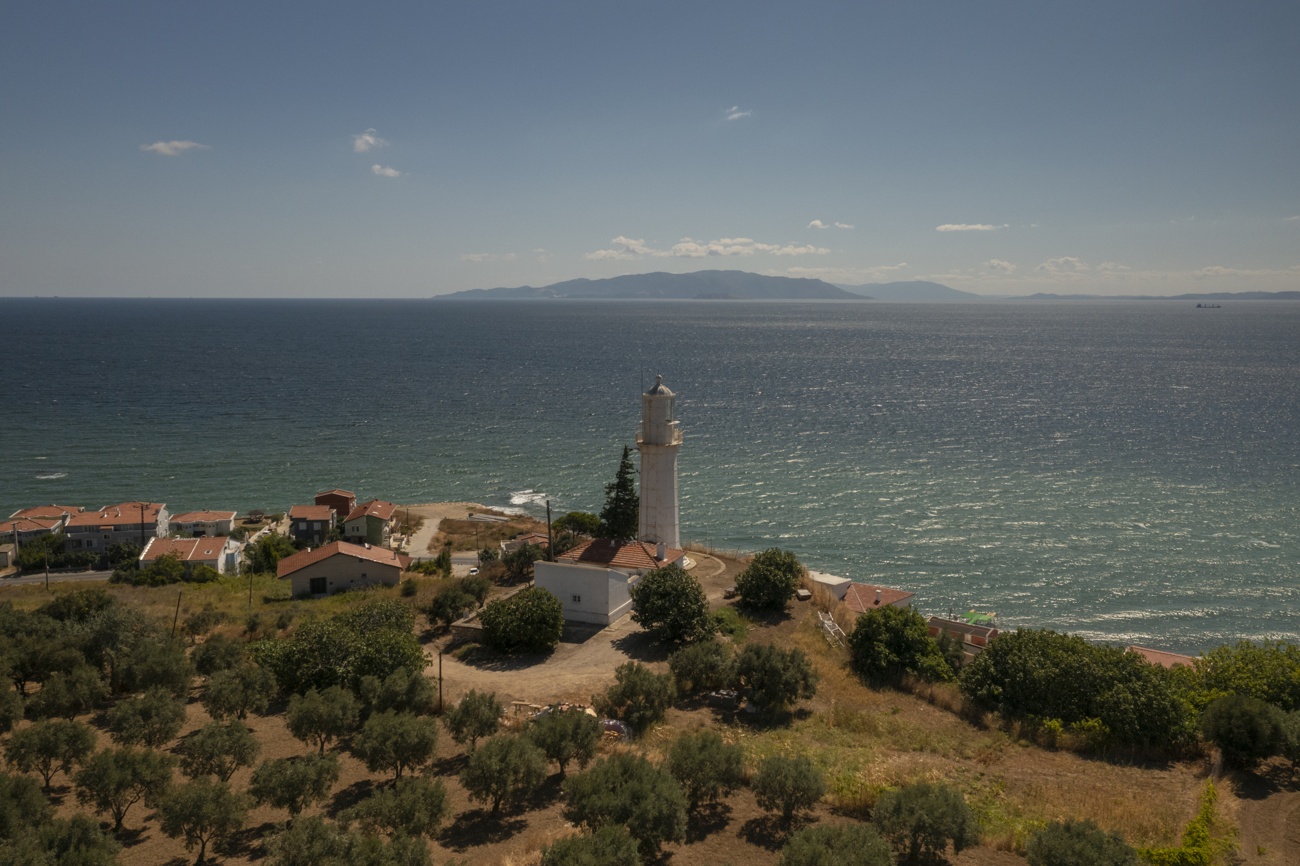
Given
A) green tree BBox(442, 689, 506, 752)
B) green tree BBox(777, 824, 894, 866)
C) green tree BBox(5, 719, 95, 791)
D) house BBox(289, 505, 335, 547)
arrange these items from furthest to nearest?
house BBox(289, 505, 335, 547) → green tree BBox(442, 689, 506, 752) → green tree BBox(5, 719, 95, 791) → green tree BBox(777, 824, 894, 866)

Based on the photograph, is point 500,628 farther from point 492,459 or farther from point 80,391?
point 80,391

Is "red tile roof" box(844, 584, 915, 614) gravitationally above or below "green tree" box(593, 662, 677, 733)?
below

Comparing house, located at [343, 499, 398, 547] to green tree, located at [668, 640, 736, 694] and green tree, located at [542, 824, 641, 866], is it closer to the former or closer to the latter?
green tree, located at [668, 640, 736, 694]

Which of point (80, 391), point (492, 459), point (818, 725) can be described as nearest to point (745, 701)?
point (818, 725)

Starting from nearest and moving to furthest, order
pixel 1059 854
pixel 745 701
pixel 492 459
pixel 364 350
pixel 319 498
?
pixel 1059 854, pixel 745 701, pixel 319 498, pixel 492 459, pixel 364 350

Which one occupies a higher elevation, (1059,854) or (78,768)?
(1059,854)

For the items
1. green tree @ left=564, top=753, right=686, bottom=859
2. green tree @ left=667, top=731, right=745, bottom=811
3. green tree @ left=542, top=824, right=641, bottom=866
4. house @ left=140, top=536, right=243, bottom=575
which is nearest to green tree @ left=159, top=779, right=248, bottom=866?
green tree @ left=542, top=824, right=641, bottom=866

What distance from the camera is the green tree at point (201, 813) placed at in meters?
13.3

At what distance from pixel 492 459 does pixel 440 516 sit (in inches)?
657

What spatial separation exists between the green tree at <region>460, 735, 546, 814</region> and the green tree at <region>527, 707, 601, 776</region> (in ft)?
2.41

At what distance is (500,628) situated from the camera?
83.4 ft

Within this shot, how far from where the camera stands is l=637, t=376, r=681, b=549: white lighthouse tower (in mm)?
34081

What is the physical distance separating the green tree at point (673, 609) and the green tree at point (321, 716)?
10286 millimetres

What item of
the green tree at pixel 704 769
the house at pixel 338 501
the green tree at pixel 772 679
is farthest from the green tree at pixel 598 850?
the house at pixel 338 501
